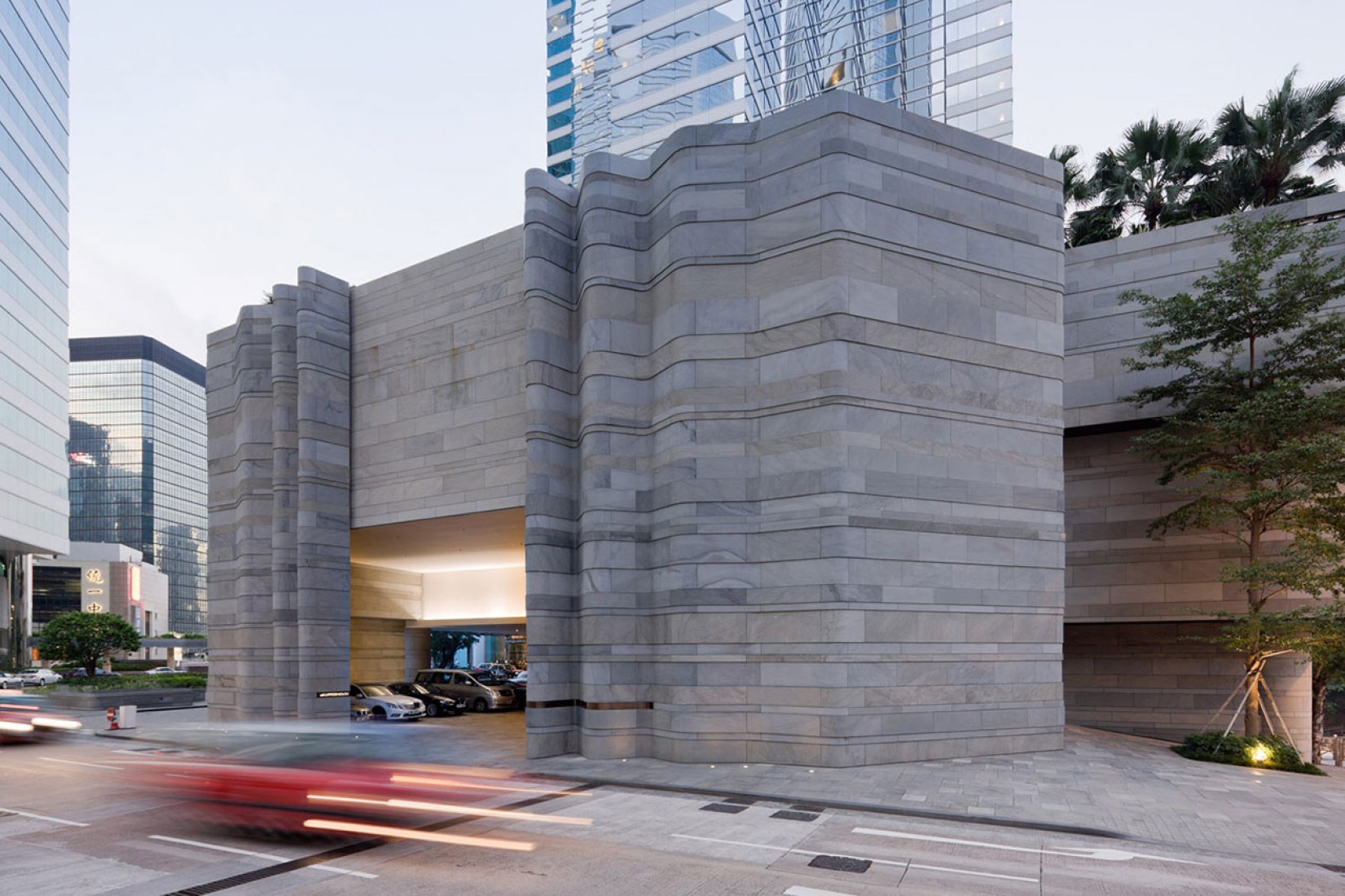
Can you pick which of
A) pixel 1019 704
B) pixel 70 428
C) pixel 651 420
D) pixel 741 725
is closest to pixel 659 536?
pixel 651 420

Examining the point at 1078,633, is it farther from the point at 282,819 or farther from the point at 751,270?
the point at 282,819

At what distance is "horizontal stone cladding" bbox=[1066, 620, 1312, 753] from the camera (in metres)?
23.0

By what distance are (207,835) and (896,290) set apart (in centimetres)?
1548

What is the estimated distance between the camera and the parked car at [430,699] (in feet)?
105

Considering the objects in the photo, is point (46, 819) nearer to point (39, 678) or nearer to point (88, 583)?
point (39, 678)

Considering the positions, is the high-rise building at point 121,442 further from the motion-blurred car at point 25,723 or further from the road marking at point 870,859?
the road marking at point 870,859

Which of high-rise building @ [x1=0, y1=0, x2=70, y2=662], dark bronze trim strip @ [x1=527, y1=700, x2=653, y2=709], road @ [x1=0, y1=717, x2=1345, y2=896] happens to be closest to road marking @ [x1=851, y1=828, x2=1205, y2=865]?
road @ [x1=0, y1=717, x2=1345, y2=896]

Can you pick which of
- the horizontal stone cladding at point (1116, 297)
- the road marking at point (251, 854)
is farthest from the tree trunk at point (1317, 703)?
the road marking at point (251, 854)

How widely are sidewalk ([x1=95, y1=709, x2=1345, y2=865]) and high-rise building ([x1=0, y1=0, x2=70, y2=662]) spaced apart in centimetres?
6421

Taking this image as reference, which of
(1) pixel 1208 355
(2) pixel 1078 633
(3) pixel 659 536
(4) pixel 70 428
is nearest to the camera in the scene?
(3) pixel 659 536

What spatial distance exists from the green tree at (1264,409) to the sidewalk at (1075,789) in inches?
157

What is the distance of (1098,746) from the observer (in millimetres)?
20422

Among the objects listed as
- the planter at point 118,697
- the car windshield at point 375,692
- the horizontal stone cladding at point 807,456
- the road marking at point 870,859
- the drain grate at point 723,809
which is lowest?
the planter at point 118,697

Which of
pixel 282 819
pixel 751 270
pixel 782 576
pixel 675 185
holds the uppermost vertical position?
pixel 675 185
